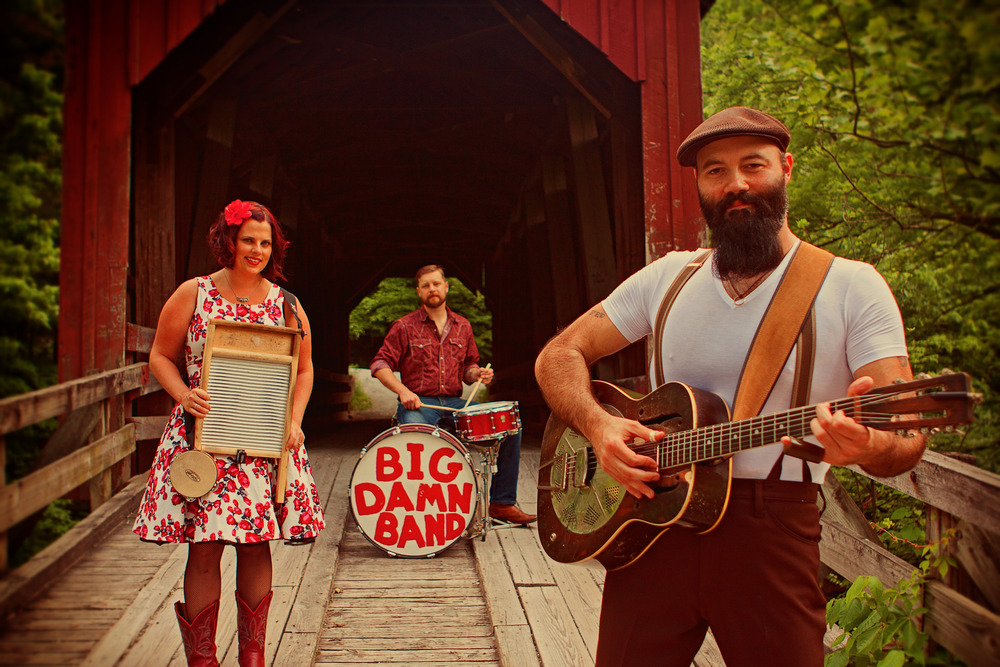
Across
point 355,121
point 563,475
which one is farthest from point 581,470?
point 355,121

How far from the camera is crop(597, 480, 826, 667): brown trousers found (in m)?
1.60

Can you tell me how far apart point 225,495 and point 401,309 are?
19.7 metres

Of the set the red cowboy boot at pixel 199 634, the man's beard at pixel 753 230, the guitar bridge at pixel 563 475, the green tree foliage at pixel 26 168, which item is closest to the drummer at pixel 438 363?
the red cowboy boot at pixel 199 634

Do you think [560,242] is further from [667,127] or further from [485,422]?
[485,422]

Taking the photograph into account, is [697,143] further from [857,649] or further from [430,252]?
[430,252]

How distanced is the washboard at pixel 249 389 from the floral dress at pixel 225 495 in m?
0.07

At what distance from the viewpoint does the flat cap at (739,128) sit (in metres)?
1.66

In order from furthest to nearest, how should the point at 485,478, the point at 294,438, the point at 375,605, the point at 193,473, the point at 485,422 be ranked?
the point at 485,478 → the point at 485,422 → the point at 375,605 → the point at 294,438 → the point at 193,473

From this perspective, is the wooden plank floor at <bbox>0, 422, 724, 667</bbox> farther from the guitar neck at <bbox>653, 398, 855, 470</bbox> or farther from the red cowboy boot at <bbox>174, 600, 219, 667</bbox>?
the guitar neck at <bbox>653, 398, 855, 470</bbox>

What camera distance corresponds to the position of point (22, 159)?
0.83 meters

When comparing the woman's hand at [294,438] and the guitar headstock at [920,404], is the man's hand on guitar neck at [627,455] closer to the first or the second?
the guitar headstock at [920,404]

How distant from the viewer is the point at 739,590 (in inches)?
64.7

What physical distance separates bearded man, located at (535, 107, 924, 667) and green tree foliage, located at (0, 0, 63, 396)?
1.28 metres

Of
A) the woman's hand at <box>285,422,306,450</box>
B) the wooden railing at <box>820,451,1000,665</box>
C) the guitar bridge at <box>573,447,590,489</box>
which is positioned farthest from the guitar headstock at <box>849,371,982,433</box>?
the woman's hand at <box>285,422,306,450</box>
